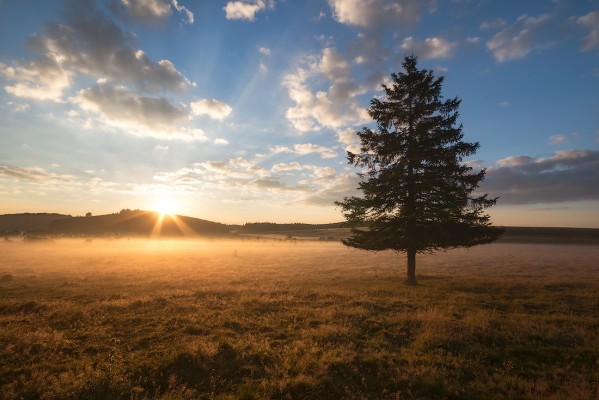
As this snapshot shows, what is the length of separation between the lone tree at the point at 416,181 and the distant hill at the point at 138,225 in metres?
108

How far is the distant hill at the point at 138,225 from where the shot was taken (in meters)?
114

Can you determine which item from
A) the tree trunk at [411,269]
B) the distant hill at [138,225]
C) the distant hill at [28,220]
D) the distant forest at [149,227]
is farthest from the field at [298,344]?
the distant hill at [28,220]

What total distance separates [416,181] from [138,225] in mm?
127079

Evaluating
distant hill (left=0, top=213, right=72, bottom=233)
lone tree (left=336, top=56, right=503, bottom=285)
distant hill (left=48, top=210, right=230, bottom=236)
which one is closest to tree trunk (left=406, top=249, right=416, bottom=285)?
lone tree (left=336, top=56, right=503, bottom=285)

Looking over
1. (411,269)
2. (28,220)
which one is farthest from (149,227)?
(411,269)

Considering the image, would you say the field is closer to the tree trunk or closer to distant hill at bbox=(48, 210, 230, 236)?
the tree trunk

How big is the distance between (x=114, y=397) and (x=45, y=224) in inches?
5846

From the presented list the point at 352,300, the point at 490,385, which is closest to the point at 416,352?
the point at 490,385

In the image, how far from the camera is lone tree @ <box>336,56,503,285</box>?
786 inches

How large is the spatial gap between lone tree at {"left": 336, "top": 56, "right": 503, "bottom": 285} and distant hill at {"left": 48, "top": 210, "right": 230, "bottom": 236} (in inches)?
4244

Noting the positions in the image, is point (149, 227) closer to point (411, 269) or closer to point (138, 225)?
point (138, 225)

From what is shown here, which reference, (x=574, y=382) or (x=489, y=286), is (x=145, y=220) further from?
(x=574, y=382)

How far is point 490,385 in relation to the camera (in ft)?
23.8

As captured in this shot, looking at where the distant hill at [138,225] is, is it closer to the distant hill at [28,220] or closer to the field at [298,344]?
the distant hill at [28,220]
